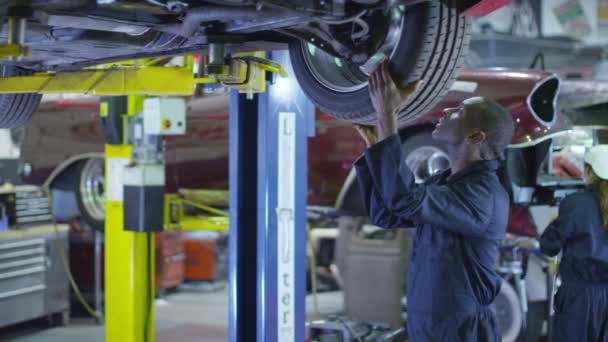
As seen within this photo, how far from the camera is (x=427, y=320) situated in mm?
2492

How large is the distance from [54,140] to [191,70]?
3407mm

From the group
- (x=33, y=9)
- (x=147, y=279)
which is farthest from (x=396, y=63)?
(x=147, y=279)

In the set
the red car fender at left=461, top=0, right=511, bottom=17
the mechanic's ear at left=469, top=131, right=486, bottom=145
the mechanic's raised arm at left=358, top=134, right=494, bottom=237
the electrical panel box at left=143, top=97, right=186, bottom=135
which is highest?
the red car fender at left=461, top=0, right=511, bottom=17

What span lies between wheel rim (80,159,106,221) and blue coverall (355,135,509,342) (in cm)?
428

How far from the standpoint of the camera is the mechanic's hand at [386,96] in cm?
217

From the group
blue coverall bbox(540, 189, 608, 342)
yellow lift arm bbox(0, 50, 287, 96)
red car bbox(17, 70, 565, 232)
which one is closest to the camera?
yellow lift arm bbox(0, 50, 287, 96)

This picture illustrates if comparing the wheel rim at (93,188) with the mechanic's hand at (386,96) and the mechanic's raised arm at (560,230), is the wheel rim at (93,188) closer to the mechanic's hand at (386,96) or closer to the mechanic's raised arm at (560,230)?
the mechanic's raised arm at (560,230)

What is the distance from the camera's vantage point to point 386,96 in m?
2.18

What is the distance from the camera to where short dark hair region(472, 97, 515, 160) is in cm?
256

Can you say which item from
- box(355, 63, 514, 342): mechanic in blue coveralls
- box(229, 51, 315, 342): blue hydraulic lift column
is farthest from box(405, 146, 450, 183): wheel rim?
box(355, 63, 514, 342): mechanic in blue coveralls

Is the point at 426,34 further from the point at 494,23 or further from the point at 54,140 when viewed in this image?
the point at 494,23

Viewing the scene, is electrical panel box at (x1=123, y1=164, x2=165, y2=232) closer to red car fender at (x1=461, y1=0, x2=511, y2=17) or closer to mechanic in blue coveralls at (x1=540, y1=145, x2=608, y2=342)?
mechanic in blue coveralls at (x1=540, y1=145, x2=608, y2=342)

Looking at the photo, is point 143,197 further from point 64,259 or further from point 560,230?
point 560,230

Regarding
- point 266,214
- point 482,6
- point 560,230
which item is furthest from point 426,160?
point 482,6
